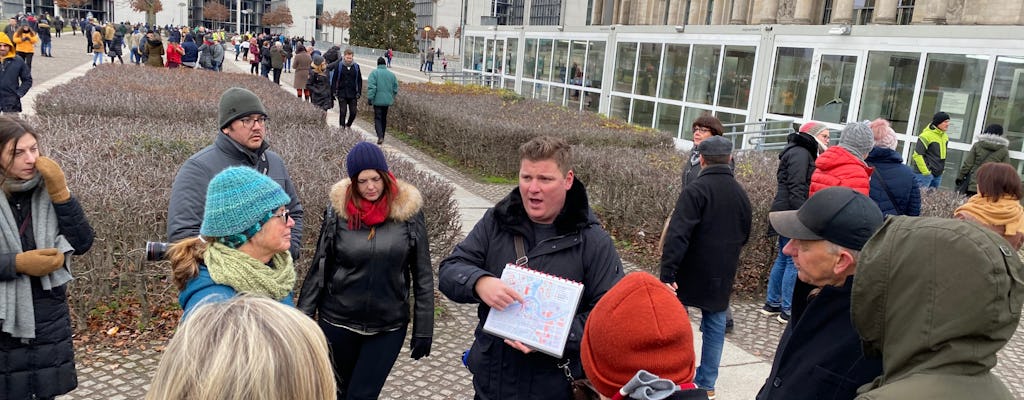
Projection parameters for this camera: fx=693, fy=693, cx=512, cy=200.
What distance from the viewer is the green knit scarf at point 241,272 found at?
2.33 m

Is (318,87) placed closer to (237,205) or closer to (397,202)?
(397,202)

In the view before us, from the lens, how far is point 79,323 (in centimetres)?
484

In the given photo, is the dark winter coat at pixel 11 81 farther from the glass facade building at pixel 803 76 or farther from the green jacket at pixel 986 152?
the green jacket at pixel 986 152

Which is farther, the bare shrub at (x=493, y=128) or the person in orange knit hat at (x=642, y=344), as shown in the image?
the bare shrub at (x=493, y=128)

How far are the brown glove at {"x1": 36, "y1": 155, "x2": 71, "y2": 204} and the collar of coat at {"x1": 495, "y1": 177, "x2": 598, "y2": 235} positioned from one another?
6.36ft

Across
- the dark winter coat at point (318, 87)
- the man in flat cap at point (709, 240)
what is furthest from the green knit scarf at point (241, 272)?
the dark winter coat at point (318, 87)

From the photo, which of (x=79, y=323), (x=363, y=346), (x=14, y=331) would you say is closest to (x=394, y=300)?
(x=363, y=346)

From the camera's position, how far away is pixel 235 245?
2480 mm

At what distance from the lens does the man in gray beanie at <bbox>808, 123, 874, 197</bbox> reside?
519 centimetres

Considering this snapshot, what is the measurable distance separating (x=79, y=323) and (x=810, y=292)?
474cm

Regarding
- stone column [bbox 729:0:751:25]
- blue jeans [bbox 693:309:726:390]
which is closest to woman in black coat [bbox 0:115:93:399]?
blue jeans [bbox 693:309:726:390]

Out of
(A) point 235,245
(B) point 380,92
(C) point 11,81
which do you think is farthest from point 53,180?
(B) point 380,92

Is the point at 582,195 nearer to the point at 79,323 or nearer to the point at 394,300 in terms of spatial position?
the point at 394,300

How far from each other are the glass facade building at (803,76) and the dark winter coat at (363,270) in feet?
37.3
